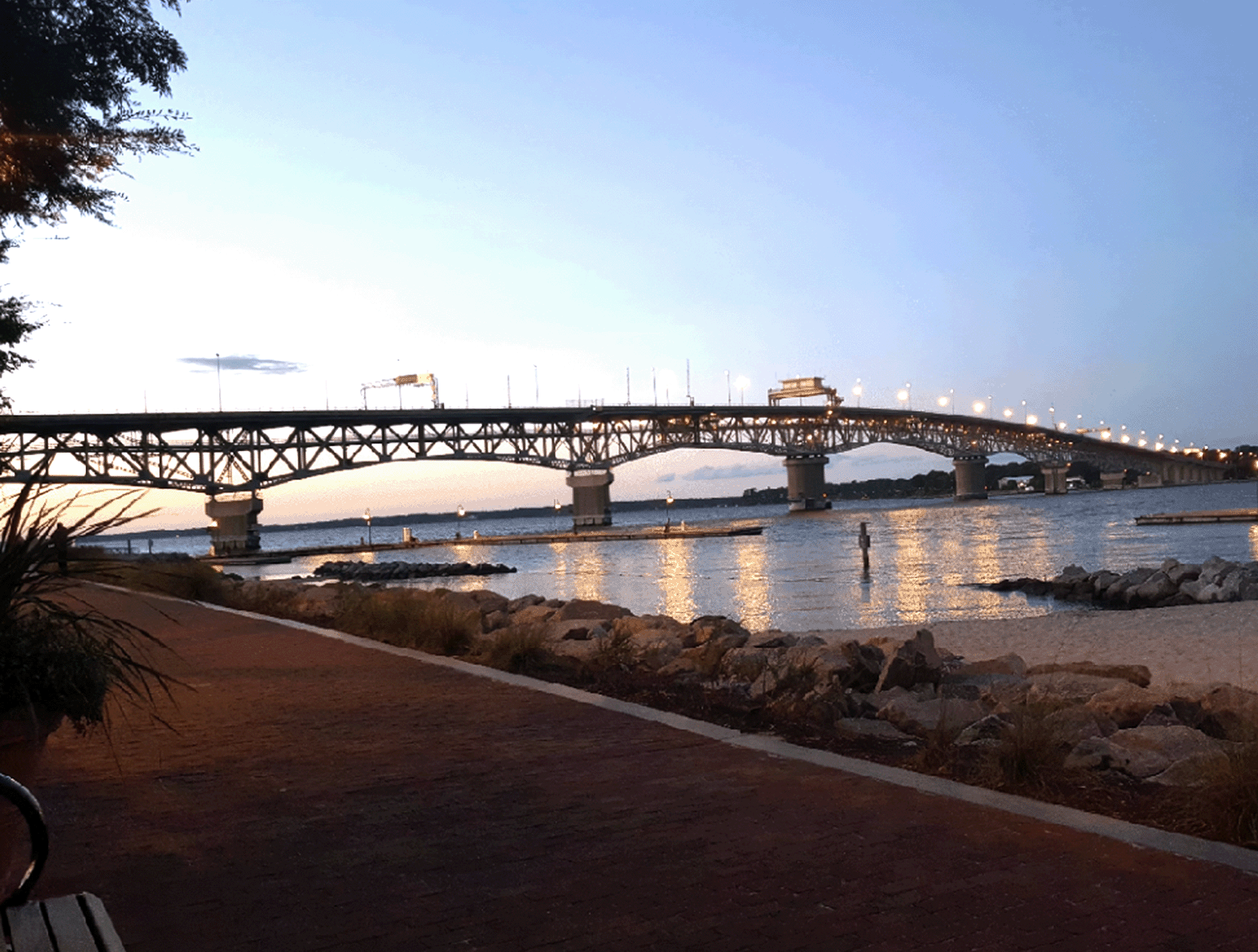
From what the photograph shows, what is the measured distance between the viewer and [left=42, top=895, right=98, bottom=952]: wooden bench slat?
3.34m

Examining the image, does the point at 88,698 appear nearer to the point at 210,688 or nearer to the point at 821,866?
the point at 821,866

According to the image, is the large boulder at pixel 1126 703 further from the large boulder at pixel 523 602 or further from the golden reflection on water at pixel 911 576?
the golden reflection on water at pixel 911 576

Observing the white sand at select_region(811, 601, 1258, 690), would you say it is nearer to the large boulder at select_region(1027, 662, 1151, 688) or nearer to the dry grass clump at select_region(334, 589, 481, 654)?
the large boulder at select_region(1027, 662, 1151, 688)

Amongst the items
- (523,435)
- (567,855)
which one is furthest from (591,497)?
(567,855)

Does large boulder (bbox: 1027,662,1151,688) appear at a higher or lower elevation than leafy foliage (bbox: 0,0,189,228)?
lower

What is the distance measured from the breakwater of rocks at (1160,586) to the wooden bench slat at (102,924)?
26.2m

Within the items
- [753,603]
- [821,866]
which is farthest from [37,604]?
[753,603]

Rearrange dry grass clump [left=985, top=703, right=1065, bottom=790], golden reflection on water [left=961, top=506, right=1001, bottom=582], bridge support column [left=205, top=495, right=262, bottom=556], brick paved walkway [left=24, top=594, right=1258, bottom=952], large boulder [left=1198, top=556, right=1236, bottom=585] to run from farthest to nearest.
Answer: bridge support column [left=205, top=495, right=262, bottom=556] → golden reflection on water [left=961, top=506, right=1001, bottom=582] → large boulder [left=1198, top=556, right=1236, bottom=585] → dry grass clump [left=985, top=703, right=1065, bottom=790] → brick paved walkway [left=24, top=594, right=1258, bottom=952]

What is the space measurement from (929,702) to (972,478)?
15932 cm

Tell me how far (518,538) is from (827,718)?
94.1 metres

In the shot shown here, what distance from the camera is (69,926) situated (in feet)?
11.5

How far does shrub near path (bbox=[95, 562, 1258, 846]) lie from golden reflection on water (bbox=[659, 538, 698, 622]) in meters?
13.4

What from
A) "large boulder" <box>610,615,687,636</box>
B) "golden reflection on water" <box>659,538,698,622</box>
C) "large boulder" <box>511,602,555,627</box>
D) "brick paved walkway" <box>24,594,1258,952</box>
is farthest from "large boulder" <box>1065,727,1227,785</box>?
"golden reflection on water" <box>659,538,698,622</box>

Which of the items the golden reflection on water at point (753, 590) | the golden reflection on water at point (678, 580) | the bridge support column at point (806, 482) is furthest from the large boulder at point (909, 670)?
the bridge support column at point (806, 482)
